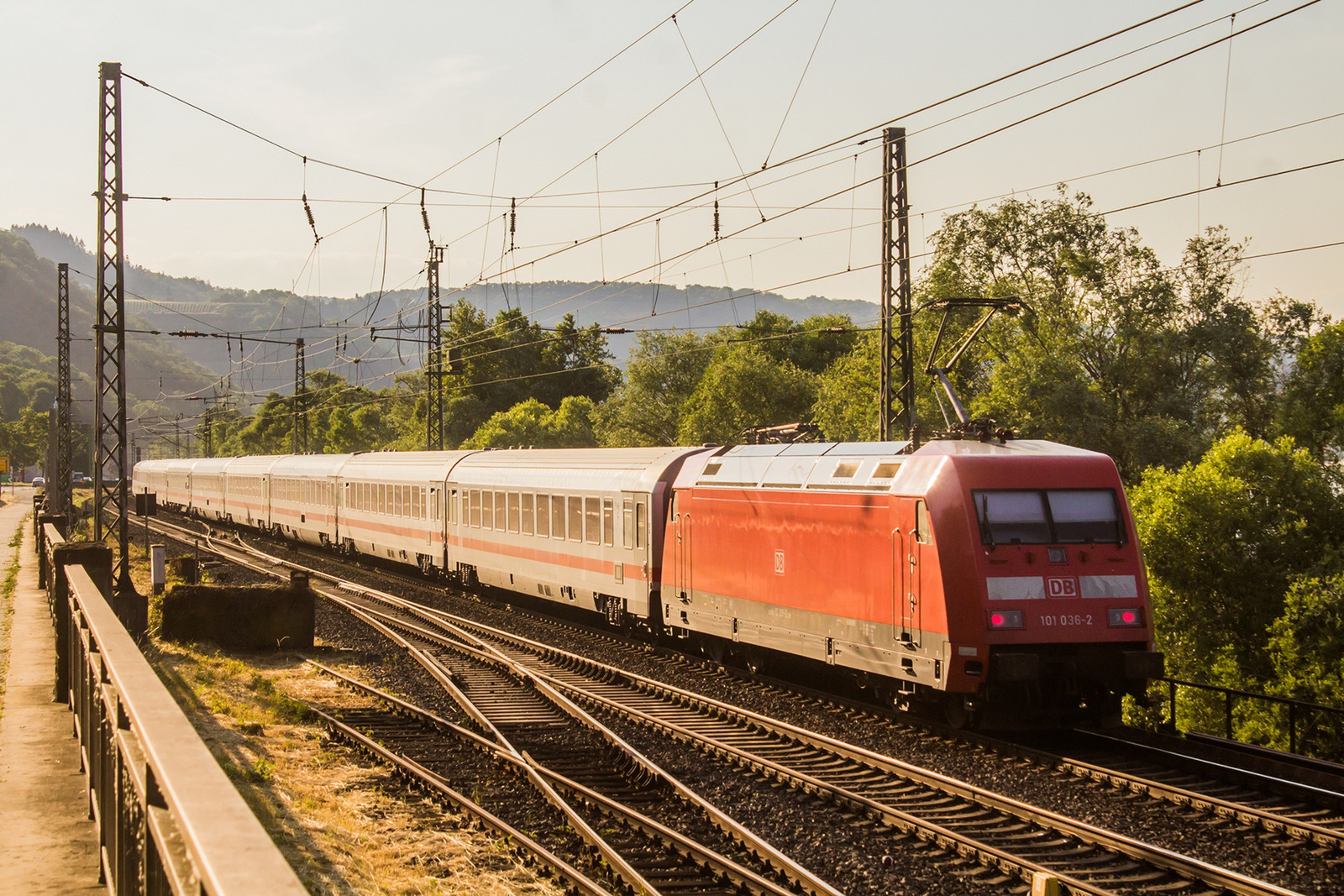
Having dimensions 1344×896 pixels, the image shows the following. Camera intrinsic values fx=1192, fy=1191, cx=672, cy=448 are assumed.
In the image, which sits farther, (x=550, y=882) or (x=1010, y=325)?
(x=1010, y=325)

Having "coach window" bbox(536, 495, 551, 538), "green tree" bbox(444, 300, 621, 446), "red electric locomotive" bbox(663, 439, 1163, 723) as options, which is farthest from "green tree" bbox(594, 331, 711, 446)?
"red electric locomotive" bbox(663, 439, 1163, 723)

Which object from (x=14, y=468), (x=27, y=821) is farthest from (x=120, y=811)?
(x=14, y=468)

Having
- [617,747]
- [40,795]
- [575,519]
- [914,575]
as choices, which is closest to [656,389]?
[575,519]

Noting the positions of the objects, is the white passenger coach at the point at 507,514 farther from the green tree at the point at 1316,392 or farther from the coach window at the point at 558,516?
the green tree at the point at 1316,392

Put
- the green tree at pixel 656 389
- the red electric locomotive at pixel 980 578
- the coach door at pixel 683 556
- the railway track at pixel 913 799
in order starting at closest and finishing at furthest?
the railway track at pixel 913 799 → the red electric locomotive at pixel 980 578 → the coach door at pixel 683 556 → the green tree at pixel 656 389

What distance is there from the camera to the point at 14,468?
136 m

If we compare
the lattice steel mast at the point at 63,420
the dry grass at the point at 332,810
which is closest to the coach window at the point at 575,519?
the dry grass at the point at 332,810

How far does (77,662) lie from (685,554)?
10.6 metres

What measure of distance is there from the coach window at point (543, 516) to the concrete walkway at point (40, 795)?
1161 cm

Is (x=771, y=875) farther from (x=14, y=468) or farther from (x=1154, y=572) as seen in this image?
(x=14, y=468)

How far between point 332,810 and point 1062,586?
7.74m

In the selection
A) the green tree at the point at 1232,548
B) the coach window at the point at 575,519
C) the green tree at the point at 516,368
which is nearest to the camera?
the coach window at the point at 575,519

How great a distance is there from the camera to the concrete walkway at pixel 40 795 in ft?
20.2

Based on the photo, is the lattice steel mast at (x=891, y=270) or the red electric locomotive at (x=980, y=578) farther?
the lattice steel mast at (x=891, y=270)
